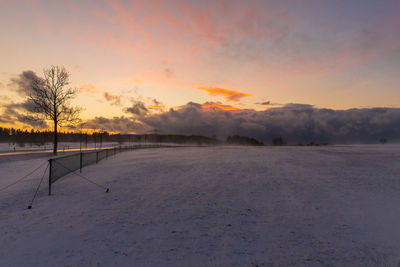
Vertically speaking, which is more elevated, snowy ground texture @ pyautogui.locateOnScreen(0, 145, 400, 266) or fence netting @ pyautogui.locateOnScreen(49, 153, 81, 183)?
fence netting @ pyautogui.locateOnScreen(49, 153, 81, 183)

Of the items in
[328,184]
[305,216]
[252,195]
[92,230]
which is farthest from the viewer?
[328,184]

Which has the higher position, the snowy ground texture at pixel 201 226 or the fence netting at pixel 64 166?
the fence netting at pixel 64 166

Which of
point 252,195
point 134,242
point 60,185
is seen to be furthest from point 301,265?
point 60,185

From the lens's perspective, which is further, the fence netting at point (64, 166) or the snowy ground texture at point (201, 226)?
the fence netting at point (64, 166)

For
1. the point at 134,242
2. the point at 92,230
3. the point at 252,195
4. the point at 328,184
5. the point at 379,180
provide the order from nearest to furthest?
the point at 134,242, the point at 92,230, the point at 252,195, the point at 328,184, the point at 379,180

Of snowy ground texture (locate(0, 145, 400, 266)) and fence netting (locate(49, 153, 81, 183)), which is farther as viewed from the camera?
fence netting (locate(49, 153, 81, 183))

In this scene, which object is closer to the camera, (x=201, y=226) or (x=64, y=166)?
(x=201, y=226)

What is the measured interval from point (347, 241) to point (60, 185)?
1527 cm

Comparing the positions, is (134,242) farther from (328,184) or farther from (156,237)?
(328,184)

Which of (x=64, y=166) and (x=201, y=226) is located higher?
(x=64, y=166)

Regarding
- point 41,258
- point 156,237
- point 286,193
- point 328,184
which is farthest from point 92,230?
point 328,184

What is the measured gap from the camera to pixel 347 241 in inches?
252

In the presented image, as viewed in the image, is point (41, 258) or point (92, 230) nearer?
point (41, 258)

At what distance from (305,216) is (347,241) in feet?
6.34
